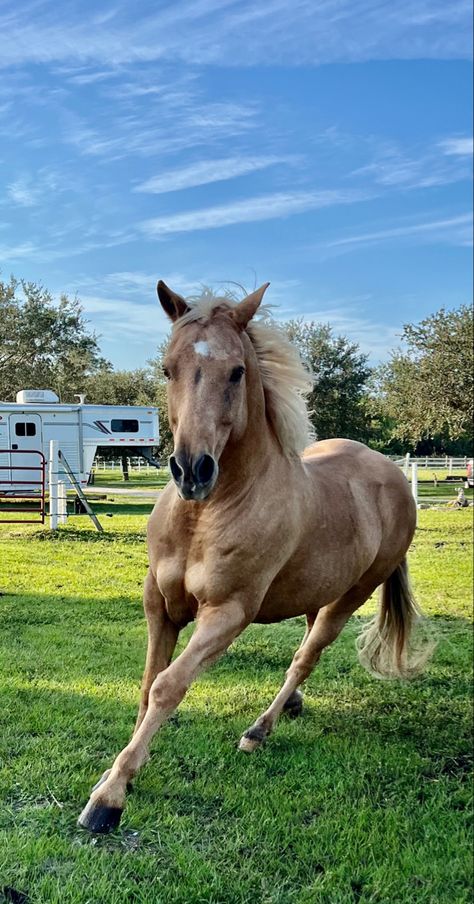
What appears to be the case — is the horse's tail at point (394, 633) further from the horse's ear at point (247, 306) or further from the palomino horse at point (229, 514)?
the horse's ear at point (247, 306)

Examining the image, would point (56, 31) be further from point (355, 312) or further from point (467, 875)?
point (467, 875)

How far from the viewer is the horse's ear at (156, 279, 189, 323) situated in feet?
3.94

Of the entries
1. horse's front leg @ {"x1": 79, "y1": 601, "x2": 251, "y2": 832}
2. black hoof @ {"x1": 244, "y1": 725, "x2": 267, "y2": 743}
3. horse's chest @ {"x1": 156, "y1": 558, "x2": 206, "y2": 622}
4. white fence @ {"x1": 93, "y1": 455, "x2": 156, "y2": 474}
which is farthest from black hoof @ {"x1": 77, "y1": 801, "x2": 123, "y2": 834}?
white fence @ {"x1": 93, "y1": 455, "x2": 156, "y2": 474}

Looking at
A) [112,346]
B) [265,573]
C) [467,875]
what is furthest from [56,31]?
[467,875]

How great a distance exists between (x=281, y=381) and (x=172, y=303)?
33 cm

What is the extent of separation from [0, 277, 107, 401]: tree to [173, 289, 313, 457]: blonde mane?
0.43m

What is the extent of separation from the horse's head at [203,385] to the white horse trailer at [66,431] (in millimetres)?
351

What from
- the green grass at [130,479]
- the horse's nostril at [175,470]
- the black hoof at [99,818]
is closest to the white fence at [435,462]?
the green grass at [130,479]

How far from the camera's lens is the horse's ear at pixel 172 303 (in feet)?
3.94

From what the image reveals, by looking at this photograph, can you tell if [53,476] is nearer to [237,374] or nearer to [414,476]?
[237,374]

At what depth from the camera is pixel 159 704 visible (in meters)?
1.27

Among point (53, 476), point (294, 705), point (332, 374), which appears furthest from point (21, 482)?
point (294, 705)

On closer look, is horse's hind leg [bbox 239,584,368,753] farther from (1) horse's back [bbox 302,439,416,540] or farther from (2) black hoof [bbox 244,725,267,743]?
(1) horse's back [bbox 302,439,416,540]

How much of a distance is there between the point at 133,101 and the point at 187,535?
1.11 m
